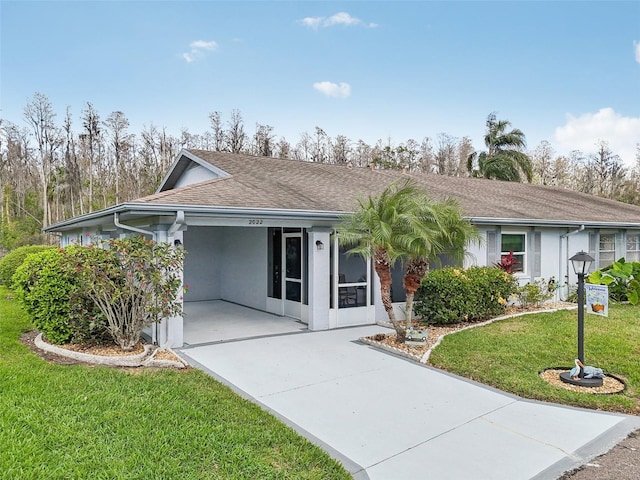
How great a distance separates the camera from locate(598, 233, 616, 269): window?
1445 centimetres

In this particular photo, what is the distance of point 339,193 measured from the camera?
11.6m

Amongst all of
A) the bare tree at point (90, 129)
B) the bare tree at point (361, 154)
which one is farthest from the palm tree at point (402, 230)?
the bare tree at point (361, 154)

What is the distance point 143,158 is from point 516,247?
27731mm

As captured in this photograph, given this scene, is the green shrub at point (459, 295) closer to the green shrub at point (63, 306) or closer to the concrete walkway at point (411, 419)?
the concrete walkway at point (411, 419)

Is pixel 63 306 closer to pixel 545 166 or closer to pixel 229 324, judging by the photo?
pixel 229 324

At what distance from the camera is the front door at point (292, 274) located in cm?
1071

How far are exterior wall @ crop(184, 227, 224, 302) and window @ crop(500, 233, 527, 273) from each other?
9.11 meters

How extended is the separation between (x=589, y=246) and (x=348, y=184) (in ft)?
27.7

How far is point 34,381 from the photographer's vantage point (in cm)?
558

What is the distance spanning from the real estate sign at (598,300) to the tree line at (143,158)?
70.2 feet

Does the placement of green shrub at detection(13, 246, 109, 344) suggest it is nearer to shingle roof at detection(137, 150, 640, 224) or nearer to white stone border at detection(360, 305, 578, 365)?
shingle roof at detection(137, 150, 640, 224)

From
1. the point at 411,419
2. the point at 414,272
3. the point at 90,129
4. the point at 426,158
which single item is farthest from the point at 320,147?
the point at 411,419

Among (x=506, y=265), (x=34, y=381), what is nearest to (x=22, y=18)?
(x=34, y=381)


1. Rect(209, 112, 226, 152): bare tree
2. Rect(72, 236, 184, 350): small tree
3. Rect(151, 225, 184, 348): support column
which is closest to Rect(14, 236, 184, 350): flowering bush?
Rect(72, 236, 184, 350): small tree
